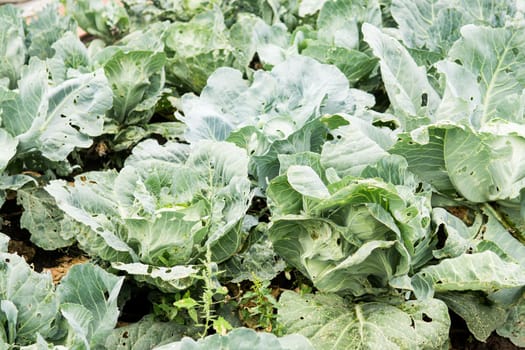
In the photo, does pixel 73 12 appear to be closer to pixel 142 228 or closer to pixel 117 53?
pixel 117 53

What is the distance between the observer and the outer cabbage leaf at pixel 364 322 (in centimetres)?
187

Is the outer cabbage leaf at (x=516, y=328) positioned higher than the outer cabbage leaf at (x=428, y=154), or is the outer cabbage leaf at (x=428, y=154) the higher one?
the outer cabbage leaf at (x=428, y=154)

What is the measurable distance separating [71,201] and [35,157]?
65cm

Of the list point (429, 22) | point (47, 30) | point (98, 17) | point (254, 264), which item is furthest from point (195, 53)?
point (254, 264)

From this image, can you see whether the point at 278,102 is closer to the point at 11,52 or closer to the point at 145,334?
the point at 145,334

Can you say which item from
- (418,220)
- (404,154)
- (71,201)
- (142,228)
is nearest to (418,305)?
(418,220)

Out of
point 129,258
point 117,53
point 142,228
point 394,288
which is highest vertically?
point 117,53

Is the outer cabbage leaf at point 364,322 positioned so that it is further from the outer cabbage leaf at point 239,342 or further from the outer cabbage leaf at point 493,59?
the outer cabbage leaf at point 493,59

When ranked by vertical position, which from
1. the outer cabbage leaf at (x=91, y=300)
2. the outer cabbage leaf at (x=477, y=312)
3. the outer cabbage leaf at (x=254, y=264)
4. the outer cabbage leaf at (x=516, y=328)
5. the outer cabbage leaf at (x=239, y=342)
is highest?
the outer cabbage leaf at (x=239, y=342)

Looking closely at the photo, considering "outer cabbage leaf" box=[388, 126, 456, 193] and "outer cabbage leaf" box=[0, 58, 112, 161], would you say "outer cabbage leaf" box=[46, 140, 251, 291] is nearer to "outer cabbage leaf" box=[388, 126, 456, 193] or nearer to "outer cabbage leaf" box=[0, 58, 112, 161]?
"outer cabbage leaf" box=[0, 58, 112, 161]

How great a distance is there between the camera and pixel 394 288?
2057mm

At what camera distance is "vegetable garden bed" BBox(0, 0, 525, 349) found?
6.04 ft

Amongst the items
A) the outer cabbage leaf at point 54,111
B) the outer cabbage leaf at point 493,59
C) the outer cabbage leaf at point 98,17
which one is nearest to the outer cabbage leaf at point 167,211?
the outer cabbage leaf at point 54,111

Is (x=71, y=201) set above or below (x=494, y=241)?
above
